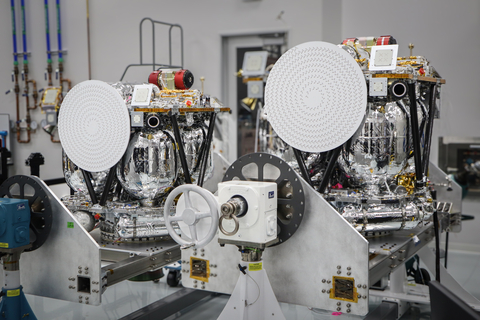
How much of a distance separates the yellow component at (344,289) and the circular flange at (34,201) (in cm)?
140

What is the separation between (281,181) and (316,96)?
2.02ft

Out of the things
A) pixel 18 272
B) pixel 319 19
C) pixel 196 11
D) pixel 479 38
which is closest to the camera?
pixel 18 272

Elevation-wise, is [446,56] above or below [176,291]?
above

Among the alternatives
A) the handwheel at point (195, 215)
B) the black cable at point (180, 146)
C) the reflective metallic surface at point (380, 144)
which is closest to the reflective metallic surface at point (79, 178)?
the black cable at point (180, 146)

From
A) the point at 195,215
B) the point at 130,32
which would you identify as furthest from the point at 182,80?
the point at 130,32

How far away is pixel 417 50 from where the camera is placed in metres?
4.71

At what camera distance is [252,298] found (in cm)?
212

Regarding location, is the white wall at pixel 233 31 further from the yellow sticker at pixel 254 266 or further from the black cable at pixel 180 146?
the yellow sticker at pixel 254 266

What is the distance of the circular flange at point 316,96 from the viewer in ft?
8.29

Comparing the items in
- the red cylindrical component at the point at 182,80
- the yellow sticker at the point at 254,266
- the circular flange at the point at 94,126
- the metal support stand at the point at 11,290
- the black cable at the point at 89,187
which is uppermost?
the red cylindrical component at the point at 182,80

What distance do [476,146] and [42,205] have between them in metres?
3.81

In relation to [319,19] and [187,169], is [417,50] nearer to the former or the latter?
[319,19]

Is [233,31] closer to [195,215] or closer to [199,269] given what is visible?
[199,269]

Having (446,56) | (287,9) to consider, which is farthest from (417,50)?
(287,9)
